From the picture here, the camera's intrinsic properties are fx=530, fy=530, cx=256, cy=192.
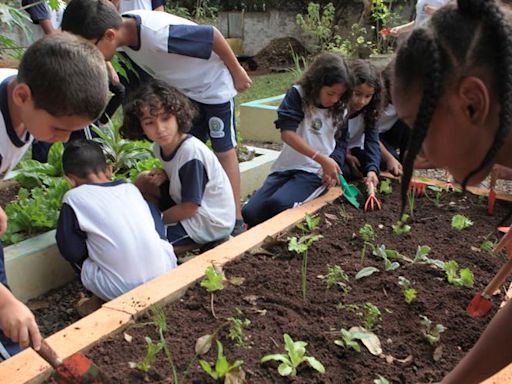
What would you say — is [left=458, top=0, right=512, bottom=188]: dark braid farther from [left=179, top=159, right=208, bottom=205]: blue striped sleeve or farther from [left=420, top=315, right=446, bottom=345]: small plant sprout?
[left=179, top=159, right=208, bottom=205]: blue striped sleeve

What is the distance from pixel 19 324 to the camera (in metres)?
1.50

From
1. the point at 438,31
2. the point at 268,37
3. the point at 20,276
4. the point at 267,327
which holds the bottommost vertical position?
the point at 268,37

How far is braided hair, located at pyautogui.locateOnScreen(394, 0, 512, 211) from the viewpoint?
3.21ft

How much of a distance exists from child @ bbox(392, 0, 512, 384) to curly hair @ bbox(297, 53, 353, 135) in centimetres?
191

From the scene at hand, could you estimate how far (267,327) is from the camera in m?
1.86

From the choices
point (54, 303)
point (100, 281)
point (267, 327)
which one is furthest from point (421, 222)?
point (54, 303)

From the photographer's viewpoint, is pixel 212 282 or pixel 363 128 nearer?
pixel 212 282

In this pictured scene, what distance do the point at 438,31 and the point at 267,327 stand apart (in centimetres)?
118

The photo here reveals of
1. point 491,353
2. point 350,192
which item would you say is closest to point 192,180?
point 350,192

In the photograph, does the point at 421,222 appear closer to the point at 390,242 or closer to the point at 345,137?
the point at 390,242

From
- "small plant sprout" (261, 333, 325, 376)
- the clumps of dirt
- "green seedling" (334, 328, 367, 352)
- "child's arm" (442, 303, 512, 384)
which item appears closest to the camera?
"child's arm" (442, 303, 512, 384)

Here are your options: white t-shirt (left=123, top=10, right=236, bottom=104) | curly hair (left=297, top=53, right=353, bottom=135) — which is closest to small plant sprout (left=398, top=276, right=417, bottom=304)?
curly hair (left=297, top=53, right=353, bottom=135)

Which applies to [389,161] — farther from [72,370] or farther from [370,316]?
[72,370]

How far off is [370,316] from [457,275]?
1.89 ft
